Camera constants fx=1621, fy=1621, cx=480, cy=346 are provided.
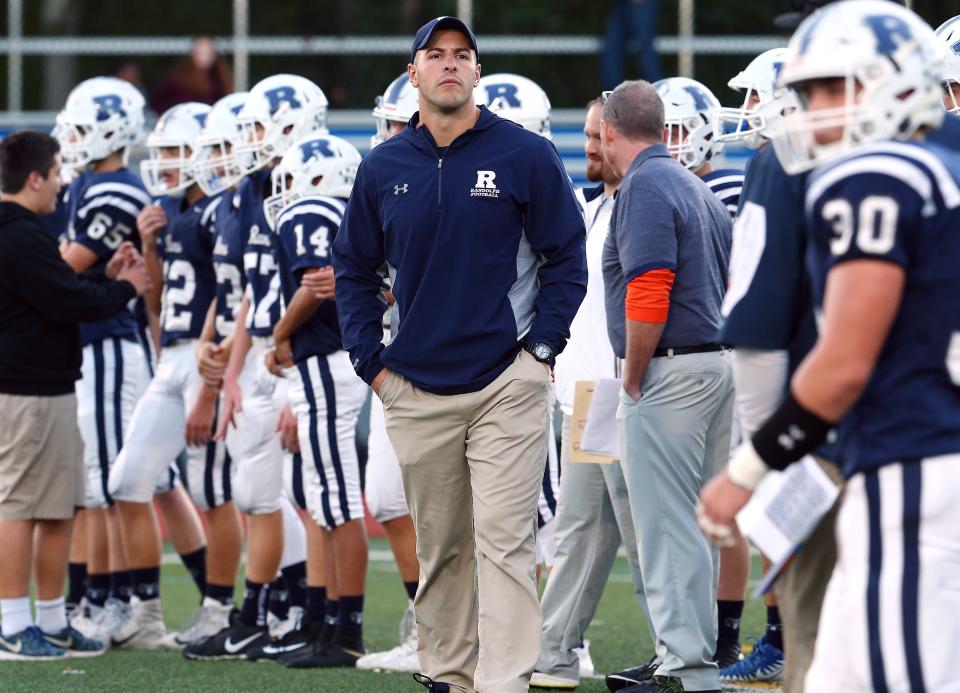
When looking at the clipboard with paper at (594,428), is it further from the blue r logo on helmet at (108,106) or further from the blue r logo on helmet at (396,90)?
the blue r logo on helmet at (108,106)

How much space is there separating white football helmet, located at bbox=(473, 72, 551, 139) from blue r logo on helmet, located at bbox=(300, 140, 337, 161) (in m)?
0.70

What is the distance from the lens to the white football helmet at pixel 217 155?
745 cm

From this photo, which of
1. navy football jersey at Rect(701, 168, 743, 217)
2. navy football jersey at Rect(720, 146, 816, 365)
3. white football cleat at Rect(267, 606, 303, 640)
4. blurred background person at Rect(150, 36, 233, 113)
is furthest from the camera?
blurred background person at Rect(150, 36, 233, 113)

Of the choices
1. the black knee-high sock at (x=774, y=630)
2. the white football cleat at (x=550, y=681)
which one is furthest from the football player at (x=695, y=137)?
the white football cleat at (x=550, y=681)

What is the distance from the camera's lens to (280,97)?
7.47 metres

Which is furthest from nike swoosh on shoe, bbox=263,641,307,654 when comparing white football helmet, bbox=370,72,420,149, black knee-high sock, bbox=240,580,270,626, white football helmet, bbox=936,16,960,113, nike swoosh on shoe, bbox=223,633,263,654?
white football helmet, bbox=936,16,960,113

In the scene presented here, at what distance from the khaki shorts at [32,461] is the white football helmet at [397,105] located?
1830mm

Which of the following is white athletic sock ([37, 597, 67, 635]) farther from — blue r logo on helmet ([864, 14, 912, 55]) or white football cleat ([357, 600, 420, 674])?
blue r logo on helmet ([864, 14, 912, 55])

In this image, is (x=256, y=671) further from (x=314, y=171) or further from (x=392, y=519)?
(x=314, y=171)

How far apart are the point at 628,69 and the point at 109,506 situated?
7758 mm

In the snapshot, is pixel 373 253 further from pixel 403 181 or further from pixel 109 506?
pixel 109 506

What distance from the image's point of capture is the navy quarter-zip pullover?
5.01m

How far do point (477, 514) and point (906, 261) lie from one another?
228cm

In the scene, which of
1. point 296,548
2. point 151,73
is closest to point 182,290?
point 296,548
